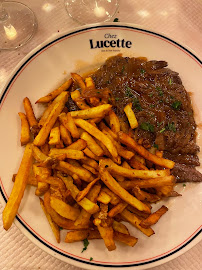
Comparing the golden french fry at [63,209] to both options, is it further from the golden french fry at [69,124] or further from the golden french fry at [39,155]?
the golden french fry at [69,124]

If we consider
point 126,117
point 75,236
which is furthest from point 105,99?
point 75,236

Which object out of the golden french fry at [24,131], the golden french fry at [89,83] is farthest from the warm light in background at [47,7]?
the golden french fry at [24,131]

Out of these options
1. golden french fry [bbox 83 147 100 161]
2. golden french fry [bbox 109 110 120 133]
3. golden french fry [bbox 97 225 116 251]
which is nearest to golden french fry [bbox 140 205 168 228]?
golden french fry [bbox 97 225 116 251]

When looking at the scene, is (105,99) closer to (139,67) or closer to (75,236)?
(139,67)

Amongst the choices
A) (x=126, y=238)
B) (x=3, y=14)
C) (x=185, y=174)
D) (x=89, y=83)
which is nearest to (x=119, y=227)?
(x=126, y=238)

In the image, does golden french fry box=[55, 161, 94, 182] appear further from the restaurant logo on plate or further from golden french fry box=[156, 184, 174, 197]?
the restaurant logo on plate
